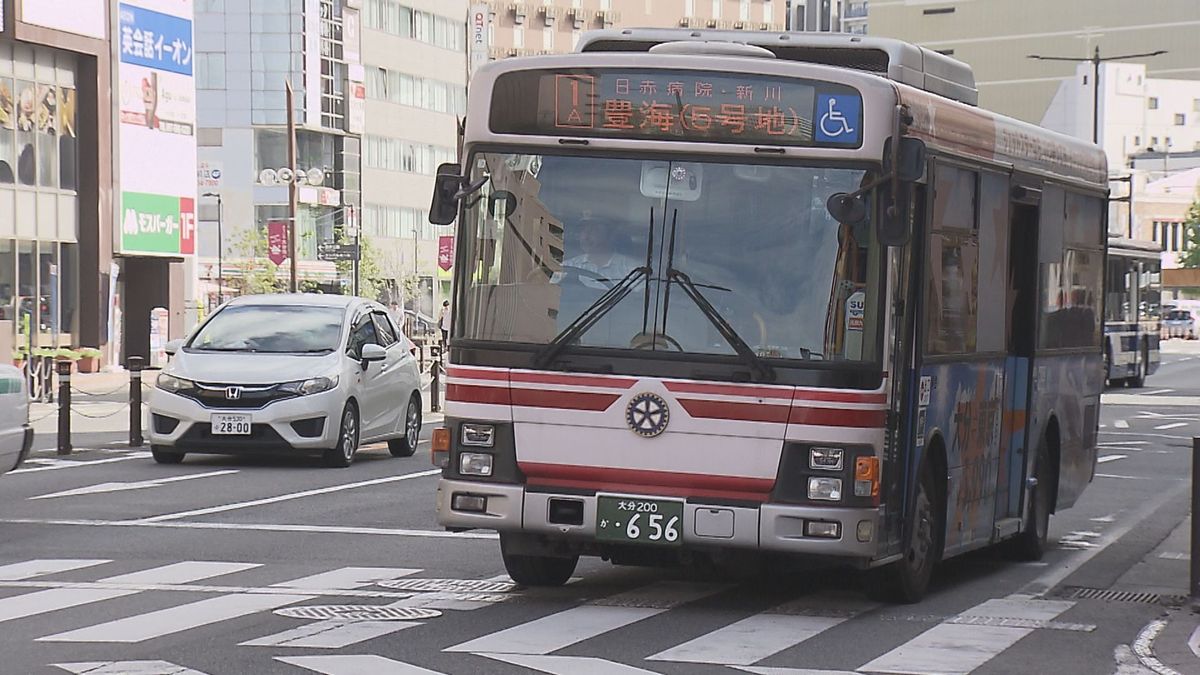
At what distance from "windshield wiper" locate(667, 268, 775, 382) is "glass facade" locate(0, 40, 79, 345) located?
36.5 m

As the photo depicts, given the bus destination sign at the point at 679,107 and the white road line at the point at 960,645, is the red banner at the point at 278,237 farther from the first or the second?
the white road line at the point at 960,645

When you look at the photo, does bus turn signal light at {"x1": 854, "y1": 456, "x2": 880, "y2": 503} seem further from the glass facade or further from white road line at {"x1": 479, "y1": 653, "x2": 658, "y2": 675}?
the glass facade

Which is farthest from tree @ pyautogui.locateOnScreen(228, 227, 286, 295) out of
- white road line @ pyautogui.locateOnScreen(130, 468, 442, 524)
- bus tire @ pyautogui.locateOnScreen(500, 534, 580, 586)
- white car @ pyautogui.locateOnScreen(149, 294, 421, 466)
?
bus tire @ pyautogui.locateOnScreen(500, 534, 580, 586)

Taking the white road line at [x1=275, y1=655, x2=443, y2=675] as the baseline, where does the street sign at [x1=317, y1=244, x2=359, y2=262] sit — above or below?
above

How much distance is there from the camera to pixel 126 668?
9156mm

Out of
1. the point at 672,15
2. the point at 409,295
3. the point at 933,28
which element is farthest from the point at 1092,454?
the point at 933,28

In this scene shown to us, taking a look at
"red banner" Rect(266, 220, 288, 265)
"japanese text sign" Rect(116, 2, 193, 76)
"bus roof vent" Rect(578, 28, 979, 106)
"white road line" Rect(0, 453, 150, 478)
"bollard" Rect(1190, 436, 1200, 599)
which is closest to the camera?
"bollard" Rect(1190, 436, 1200, 599)

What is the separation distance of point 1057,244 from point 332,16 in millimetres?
83857

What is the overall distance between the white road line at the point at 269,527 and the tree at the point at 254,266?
199 ft

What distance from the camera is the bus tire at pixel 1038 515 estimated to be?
585 inches

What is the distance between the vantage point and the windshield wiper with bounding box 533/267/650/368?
36.4 ft

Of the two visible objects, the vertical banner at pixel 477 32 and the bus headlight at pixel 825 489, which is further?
the vertical banner at pixel 477 32

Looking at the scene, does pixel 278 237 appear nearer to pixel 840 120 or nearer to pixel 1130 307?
pixel 1130 307

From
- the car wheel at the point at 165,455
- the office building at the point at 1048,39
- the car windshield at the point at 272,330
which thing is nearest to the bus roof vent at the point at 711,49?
the car windshield at the point at 272,330
